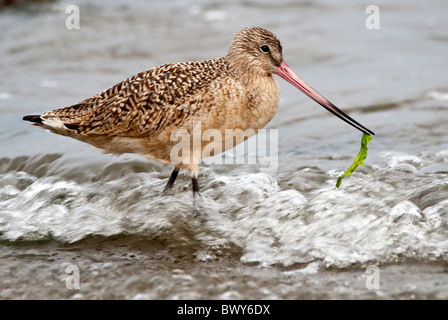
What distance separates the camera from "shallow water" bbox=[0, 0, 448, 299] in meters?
5.02

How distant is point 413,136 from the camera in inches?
324

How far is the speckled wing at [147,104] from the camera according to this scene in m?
5.97

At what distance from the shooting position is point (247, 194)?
6.57m

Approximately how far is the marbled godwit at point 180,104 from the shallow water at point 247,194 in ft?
2.28

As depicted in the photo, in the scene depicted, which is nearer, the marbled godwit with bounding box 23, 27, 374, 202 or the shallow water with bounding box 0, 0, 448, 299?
the shallow water with bounding box 0, 0, 448, 299

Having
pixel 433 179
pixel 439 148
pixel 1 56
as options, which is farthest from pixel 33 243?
pixel 1 56
